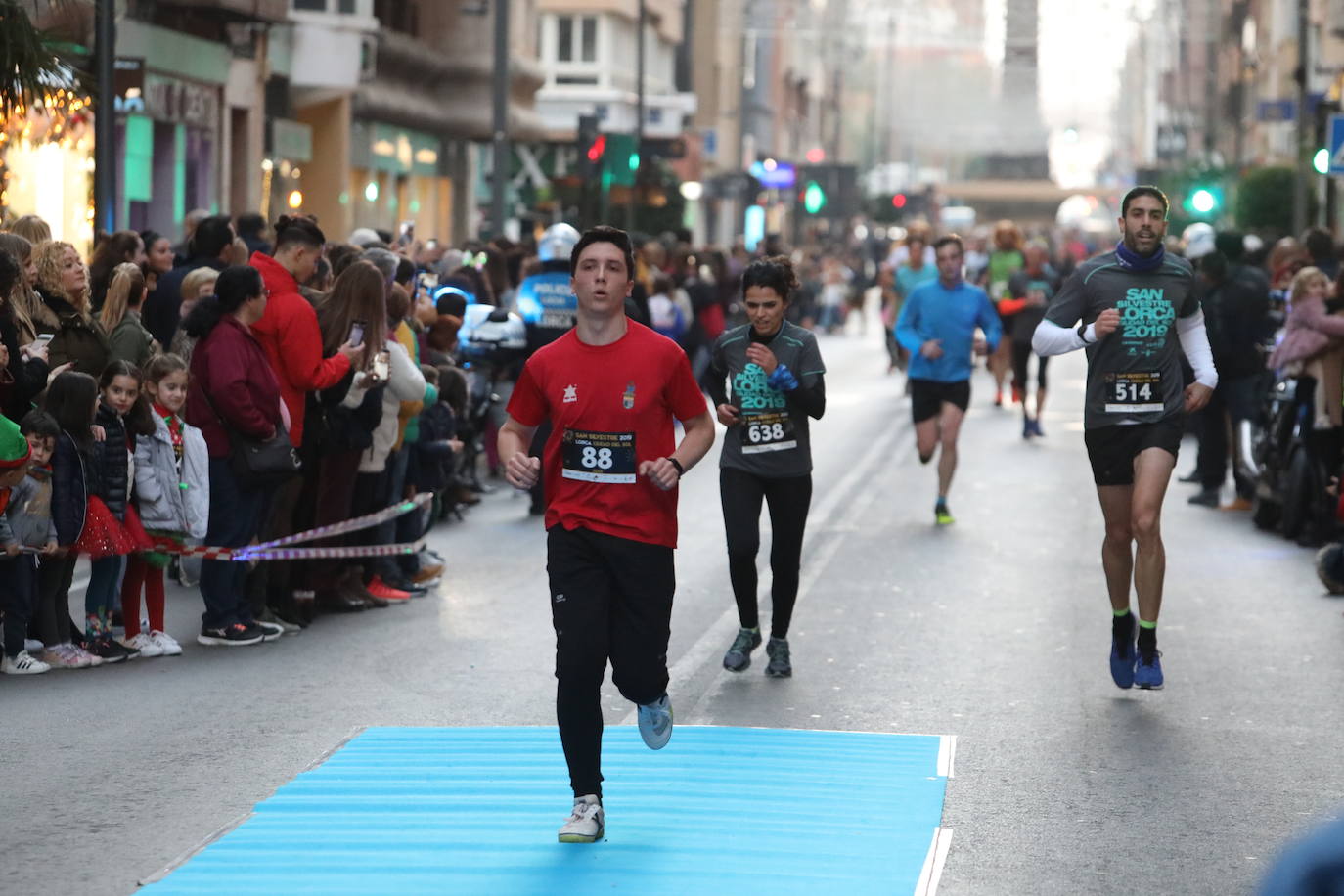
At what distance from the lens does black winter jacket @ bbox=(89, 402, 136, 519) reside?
410 inches

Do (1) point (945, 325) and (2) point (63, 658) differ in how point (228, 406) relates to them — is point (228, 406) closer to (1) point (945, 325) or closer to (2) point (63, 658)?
(2) point (63, 658)

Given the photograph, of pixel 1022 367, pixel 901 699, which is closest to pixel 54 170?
pixel 1022 367

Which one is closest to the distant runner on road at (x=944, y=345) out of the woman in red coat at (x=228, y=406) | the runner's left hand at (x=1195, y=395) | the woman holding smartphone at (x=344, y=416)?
the woman holding smartphone at (x=344, y=416)

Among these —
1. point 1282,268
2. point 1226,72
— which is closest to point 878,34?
Result: point 1226,72

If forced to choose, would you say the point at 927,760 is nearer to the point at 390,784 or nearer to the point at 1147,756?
the point at 1147,756

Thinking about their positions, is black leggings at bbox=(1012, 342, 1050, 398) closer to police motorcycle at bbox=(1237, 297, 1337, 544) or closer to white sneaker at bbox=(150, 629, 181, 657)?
police motorcycle at bbox=(1237, 297, 1337, 544)

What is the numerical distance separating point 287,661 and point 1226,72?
9090 cm

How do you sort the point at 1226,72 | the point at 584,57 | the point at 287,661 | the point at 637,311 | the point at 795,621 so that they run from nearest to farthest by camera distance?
1. the point at 287,661
2. the point at 795,621
3. the point at 637,311
4. the point at 584,57
5. the point at 1226,72

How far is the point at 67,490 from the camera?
1021cm

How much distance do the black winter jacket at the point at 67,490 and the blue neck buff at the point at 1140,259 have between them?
452cm

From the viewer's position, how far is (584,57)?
6769 centimetres

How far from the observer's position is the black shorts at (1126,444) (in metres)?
9.75

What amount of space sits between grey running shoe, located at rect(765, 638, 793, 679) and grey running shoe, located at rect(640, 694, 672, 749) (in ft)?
10.2

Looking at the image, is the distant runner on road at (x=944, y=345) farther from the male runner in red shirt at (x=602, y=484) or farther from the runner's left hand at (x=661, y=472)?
the runner's left hand at (x=661, y=472)
